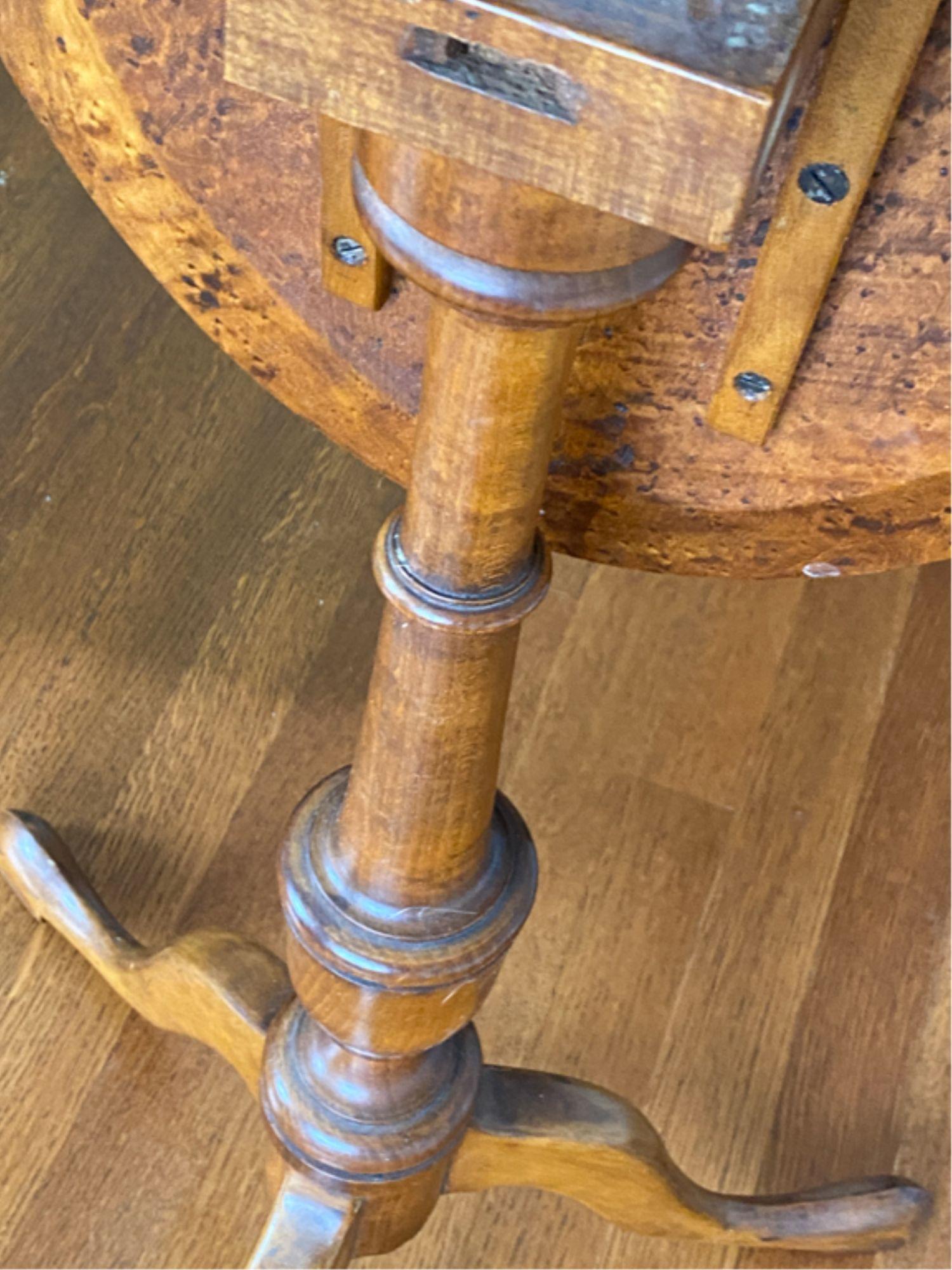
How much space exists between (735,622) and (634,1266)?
621 mm

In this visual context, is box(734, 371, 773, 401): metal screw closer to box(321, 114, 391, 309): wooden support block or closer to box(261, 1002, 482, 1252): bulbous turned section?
box(321, 114, 391, 309): wooden support block

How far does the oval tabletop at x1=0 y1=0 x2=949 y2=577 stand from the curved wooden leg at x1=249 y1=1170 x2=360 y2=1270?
452 millimetres

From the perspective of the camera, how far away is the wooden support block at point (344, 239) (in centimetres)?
65

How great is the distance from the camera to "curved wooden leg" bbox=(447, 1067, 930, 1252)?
1046 mm

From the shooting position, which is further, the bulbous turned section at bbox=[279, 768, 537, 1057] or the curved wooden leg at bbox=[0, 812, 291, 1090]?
the curved wooden leg at bbox=[0, 812, 291, 1090]

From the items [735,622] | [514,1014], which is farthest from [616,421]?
[735,622]

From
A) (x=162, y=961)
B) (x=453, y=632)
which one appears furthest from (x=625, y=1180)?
(x=453, y=632)

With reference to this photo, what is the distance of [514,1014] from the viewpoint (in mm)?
1252

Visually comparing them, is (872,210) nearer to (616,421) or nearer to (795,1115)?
(616,421)

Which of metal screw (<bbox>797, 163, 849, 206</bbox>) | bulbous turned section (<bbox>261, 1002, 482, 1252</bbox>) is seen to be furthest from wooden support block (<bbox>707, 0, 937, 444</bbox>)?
bulbous turned section (<bbox>261, 1002, 482, 1252</bbox>)

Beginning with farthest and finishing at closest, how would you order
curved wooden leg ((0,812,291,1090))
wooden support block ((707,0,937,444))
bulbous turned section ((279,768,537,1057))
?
curved wooden leg ((0,812,291,1090)), bulbous turned section ((279,768,537,1057)), wooden support block ((707,0,937,444))

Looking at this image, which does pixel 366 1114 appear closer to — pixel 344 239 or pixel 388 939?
pixel 388 939

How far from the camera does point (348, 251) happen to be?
2.29 ft

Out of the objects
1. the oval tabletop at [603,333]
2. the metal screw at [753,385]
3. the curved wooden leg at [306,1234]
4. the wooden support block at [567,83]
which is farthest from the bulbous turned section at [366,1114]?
the wooden support block at [567,83]
